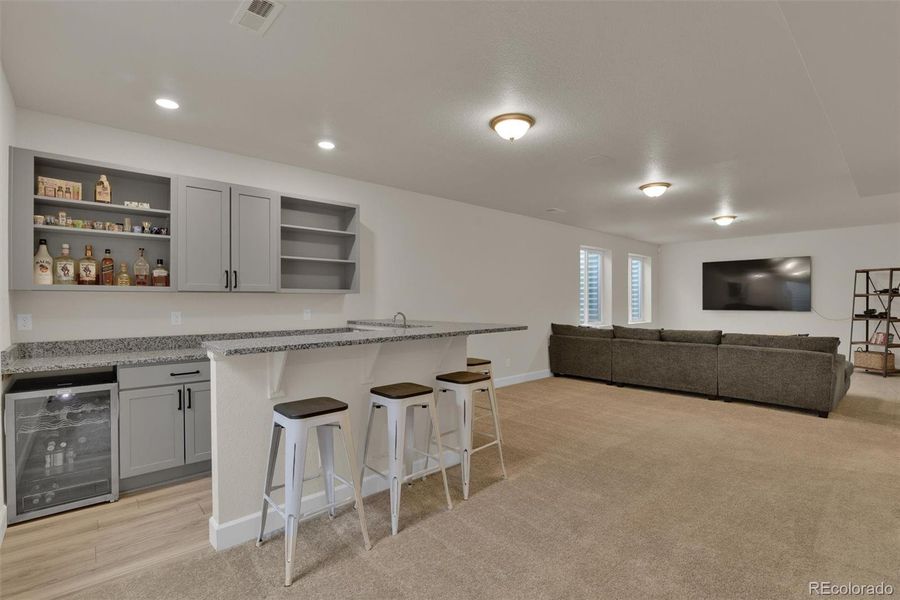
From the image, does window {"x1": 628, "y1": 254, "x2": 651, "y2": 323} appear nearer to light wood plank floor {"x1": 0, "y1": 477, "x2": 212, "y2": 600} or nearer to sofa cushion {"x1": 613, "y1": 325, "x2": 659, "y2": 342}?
sofa cushion {"x1": 613, "y1": 325, "x2": 659, "y2": 342}

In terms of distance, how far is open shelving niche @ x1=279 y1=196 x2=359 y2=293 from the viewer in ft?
13.2

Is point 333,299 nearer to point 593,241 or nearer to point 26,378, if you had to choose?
point 26,378

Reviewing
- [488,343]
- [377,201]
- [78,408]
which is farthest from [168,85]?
[488,343]

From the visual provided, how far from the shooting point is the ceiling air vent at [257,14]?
6.12 feet

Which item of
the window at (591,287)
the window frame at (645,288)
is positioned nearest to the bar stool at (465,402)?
the window at (591,287)

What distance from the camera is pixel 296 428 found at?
2.02 meters

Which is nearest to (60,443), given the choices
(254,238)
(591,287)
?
(254,238)

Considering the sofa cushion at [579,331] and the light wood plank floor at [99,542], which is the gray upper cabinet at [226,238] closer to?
the light wood plank floor at [99,542]

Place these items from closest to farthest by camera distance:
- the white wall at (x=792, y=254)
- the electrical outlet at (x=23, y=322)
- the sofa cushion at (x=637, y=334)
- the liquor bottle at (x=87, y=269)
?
the electrical outlet at (x=23, y=322)
the liquor bottle at (x=87, y=269)
the sofa cushion at (x=637, y=334)
the white wall at (x=792, y=254)

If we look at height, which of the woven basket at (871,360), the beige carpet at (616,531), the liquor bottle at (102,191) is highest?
the liquor bottle at (102,191)

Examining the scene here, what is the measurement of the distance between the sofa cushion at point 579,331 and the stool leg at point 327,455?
4.81 meters

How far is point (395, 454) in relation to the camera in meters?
2.38

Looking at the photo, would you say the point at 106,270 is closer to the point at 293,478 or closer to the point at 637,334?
the point at 293,478

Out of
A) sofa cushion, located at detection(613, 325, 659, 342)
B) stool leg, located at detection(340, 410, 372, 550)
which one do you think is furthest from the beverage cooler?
sofa cushion, located at detection(613, 325, 659, 342)
